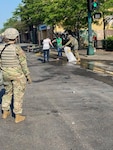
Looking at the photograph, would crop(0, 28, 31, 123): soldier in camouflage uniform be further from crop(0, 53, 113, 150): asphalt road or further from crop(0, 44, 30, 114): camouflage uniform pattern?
crop(0, 53, 113, 150): asphalt road

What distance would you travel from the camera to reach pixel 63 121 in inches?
276

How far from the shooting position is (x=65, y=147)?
5457mm

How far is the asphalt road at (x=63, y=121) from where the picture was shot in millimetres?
5645

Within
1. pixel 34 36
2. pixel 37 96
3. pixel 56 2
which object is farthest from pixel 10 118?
pixel 34 36

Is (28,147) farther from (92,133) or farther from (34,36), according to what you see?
(34,36)

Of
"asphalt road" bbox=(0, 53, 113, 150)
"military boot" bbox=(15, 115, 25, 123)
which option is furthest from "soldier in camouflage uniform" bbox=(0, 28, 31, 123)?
"asphalt road" bbox=(0, 53, 113, 150)

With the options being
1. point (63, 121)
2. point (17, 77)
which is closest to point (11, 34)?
point (17, 77)

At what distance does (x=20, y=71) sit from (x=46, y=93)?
3262 millimetres

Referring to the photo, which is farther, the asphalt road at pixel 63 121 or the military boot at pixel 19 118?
the military boot at pixel 19 118

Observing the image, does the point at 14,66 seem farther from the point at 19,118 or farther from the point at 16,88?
the point at 19,118

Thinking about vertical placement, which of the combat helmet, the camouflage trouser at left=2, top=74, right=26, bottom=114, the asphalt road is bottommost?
the asphalt road

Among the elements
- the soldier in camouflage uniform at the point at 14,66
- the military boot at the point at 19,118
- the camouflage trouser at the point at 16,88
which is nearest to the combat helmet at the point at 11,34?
the soldier in camouflage uniform at the point at 14,66

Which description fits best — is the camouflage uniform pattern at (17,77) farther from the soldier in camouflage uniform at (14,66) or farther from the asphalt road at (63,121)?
the asphalt road at (63,121)

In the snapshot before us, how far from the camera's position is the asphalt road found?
222 inches
